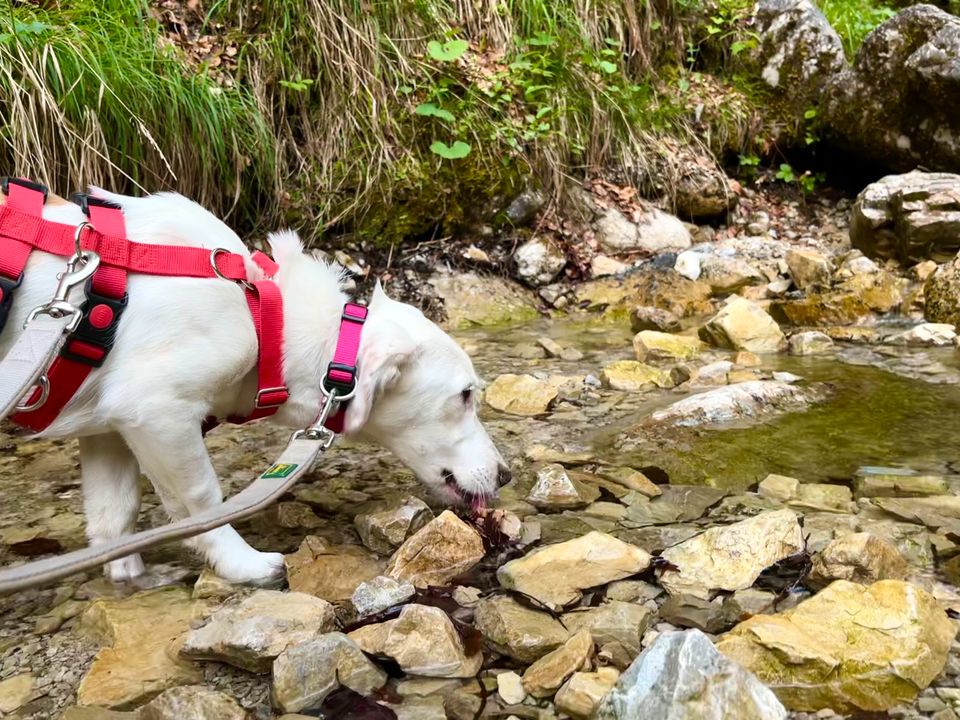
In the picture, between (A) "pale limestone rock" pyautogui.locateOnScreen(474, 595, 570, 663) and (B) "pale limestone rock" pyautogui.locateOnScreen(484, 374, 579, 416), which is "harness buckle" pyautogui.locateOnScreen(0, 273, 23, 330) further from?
(B) "pale limestone rock" pyautogui.locateOnScreen(484, 374, 579, 416)

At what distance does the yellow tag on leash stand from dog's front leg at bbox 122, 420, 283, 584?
1.10 ft

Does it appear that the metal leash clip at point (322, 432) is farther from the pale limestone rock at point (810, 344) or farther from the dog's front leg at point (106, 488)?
the pale limestone rock at point (810, 344)

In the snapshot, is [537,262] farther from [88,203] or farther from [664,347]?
[88,203]

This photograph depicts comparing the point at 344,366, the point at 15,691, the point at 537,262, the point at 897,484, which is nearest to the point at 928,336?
the point at 897,484

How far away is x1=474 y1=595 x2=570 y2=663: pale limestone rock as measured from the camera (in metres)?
1.64

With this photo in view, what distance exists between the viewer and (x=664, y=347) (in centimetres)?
441

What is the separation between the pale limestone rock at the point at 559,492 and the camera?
2.51m

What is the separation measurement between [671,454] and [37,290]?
2.27 m

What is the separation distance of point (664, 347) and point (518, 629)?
300 centimetres

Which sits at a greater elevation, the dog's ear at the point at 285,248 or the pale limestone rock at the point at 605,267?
the dog's ear at the point at 285,248

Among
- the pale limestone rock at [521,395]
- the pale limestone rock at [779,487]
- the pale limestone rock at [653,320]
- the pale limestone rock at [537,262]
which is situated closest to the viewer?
the pale limestone rock at [779,487]

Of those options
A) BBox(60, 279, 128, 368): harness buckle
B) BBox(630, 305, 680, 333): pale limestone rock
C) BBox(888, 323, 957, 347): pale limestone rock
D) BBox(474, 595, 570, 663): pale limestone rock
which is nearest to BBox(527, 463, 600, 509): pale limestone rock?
BBox(474, 595, 570, 663): pale limestone rock

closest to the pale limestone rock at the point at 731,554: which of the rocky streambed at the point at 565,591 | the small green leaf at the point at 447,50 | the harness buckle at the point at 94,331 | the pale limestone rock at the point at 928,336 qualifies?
the rocky streambed at the point at 565,591

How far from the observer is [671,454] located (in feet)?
9.61
